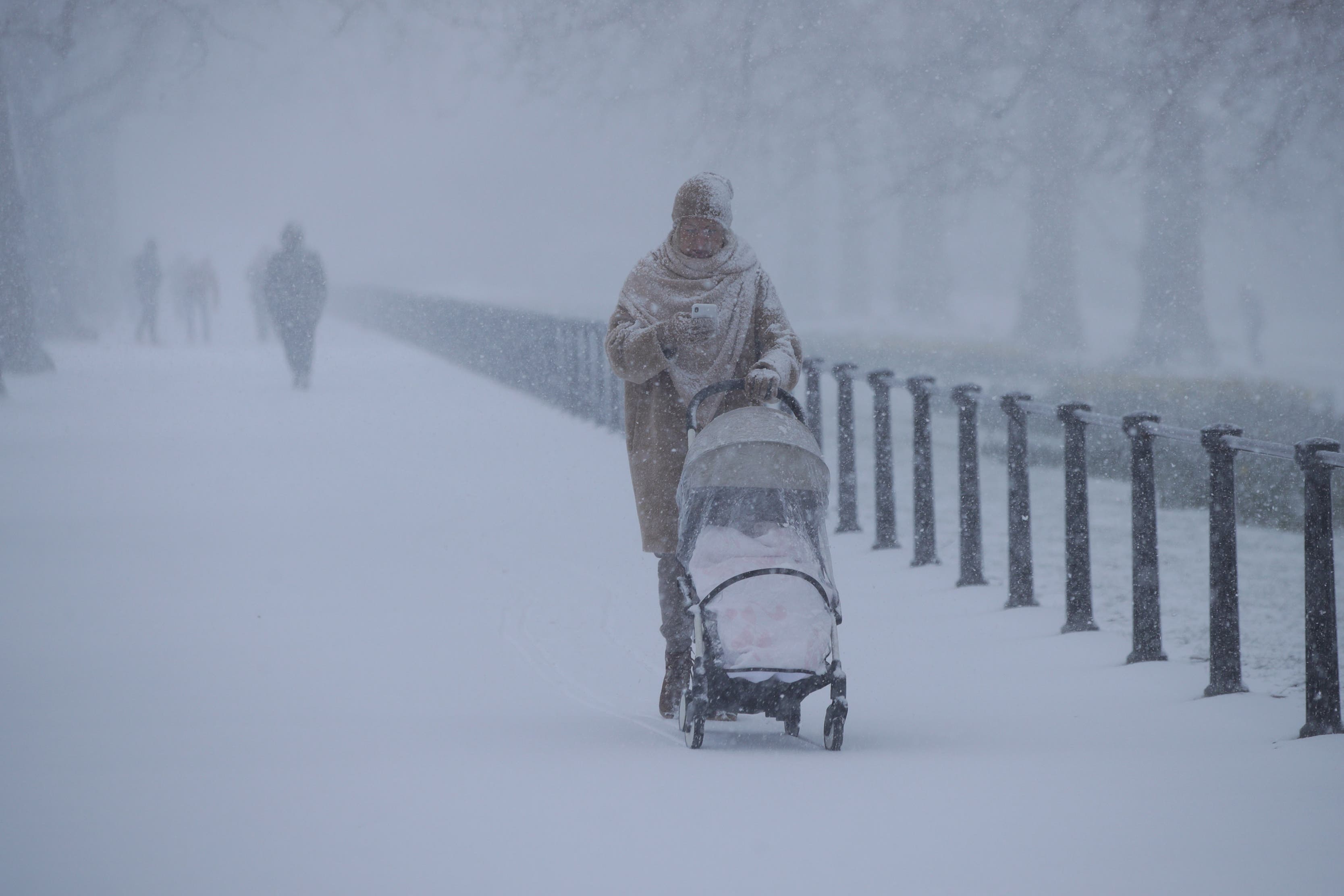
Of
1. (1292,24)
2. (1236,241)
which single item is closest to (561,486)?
(1292,24)

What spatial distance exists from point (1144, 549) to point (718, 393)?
2.05m

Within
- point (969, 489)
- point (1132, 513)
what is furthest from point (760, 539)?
point (969, 489)

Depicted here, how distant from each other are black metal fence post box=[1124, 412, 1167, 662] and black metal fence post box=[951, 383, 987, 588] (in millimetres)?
1523

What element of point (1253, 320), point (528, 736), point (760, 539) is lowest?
point (528, 736)

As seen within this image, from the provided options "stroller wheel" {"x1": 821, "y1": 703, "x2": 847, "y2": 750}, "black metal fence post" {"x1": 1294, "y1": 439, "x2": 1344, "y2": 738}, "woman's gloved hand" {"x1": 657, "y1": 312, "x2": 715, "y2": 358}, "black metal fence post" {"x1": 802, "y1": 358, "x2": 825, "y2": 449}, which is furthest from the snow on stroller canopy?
"black metal fence post" {"x1": 802, "y1": 358, "x2": 825, "y2": 449}

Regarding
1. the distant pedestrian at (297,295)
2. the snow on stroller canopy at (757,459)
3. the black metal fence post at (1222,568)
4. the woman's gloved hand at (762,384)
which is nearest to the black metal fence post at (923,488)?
the black metal fence post at (1222,568)

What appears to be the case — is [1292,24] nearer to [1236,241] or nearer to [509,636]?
[509,636]

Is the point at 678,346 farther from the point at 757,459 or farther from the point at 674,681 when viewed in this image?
the point at 674,681

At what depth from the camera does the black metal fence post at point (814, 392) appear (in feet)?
31.0

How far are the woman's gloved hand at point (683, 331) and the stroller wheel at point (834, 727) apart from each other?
3.87 ft

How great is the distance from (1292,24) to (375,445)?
463 inches

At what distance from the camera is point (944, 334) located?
3353cm

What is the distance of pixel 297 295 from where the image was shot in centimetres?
1820

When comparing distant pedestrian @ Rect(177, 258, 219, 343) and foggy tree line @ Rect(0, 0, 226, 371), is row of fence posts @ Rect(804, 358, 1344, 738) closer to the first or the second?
foggy tree line @ Rect(0, 0, 226, 371)
